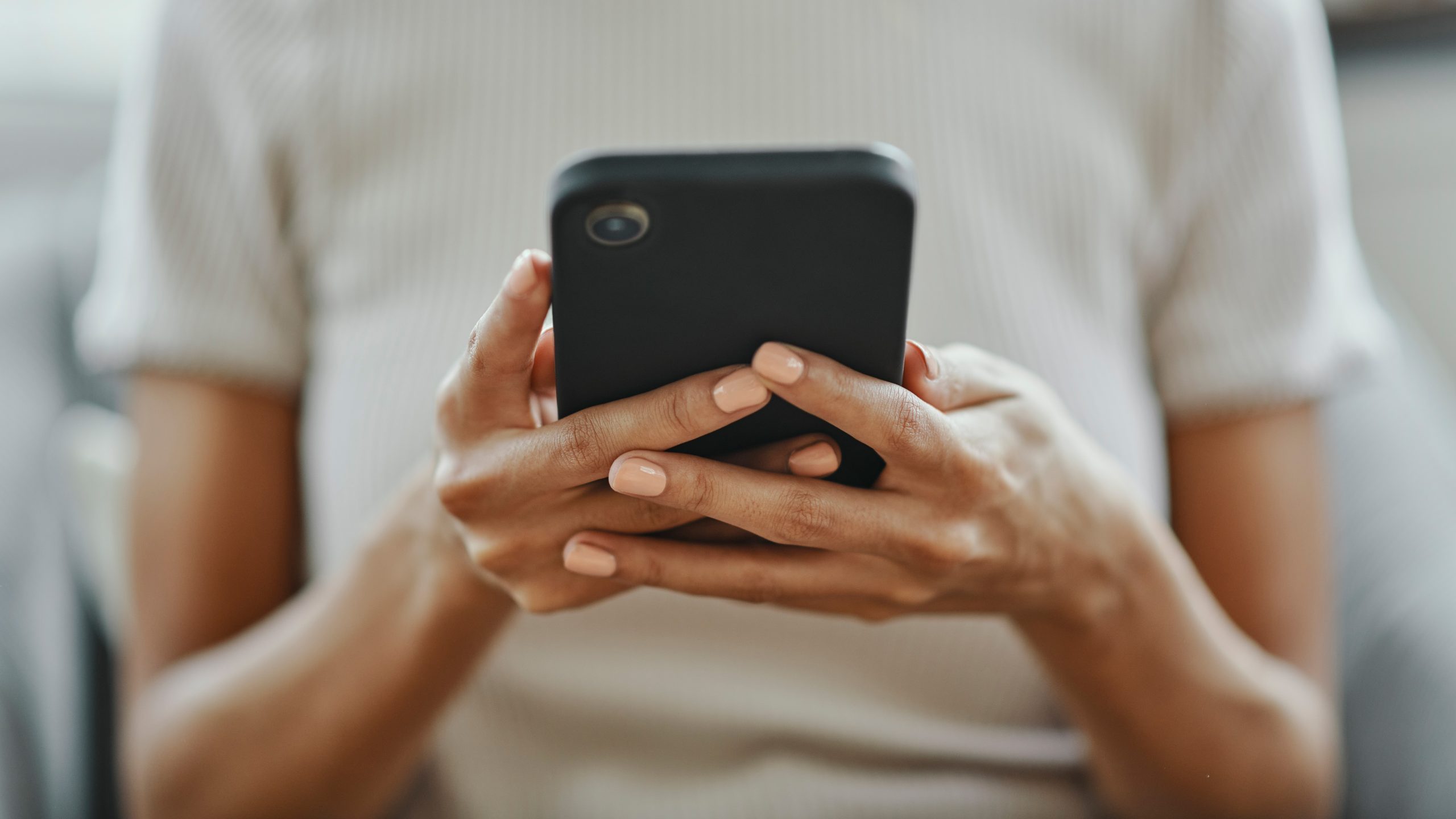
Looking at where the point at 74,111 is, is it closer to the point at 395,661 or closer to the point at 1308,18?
the point at 395,661

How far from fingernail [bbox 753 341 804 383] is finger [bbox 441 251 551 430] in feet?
0.21

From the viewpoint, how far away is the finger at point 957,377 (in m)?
0.34

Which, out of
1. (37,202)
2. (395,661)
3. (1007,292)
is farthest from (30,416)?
(1007,292)

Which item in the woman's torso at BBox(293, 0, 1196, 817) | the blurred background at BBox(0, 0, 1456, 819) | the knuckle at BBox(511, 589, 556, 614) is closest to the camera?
the knuckle at BBox(511, 589, 556, 614)

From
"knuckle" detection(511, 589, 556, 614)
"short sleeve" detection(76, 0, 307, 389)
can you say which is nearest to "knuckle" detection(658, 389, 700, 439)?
"knuckle" detection(511, 589, 556, 614)

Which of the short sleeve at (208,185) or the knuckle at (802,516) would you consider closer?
the knuckle at (802,516)

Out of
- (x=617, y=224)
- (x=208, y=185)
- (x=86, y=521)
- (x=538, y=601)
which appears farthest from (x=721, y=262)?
(x=86, y=521)

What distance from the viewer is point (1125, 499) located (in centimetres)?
44

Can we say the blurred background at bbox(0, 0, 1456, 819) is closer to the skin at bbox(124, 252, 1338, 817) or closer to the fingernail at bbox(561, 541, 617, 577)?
the skin at bbox(124, 252, 1338, 817)

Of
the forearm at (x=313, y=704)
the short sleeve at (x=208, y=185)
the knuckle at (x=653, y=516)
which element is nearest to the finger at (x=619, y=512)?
the knuckle at (x=653, y=516)

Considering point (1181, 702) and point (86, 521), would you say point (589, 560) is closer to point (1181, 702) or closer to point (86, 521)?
point (1181, 702)

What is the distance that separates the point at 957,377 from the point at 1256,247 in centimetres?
29

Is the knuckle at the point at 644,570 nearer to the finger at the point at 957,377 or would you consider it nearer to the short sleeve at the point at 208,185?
the finger at the point at 957,377

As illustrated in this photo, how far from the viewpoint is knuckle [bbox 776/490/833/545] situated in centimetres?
33
